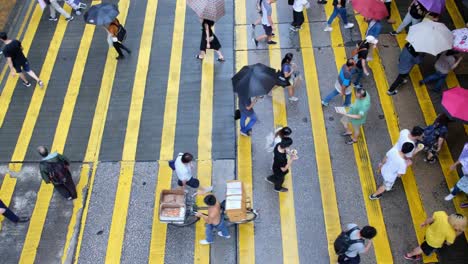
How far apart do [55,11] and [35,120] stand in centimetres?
427

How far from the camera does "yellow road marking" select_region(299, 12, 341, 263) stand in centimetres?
874

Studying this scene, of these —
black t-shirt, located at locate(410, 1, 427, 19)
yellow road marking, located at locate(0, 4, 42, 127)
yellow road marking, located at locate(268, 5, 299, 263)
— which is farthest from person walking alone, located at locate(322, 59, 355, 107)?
yellow road marking, located at locate(0, 4, 42, 127)

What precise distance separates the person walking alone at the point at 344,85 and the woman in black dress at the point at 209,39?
126 inches

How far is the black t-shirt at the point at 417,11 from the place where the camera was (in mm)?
10906

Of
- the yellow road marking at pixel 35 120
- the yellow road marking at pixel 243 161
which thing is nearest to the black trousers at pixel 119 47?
the yellow road marking at pixel 35 120

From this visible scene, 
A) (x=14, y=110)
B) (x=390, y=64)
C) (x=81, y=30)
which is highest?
(x=81, y=30)

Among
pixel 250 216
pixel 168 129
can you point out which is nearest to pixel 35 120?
pixel 168 129

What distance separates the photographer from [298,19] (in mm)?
12062

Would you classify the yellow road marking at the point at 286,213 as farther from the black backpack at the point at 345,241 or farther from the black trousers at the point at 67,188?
the black trousers at the point at 67,188

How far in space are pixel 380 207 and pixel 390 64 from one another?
14.7 ft

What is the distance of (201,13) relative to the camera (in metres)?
10.3

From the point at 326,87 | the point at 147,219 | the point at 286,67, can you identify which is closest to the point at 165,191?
the point at 147,219

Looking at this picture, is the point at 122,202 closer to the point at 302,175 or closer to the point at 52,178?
the point at 52,178

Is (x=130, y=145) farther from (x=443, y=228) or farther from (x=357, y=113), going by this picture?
(x=443, y=228)
